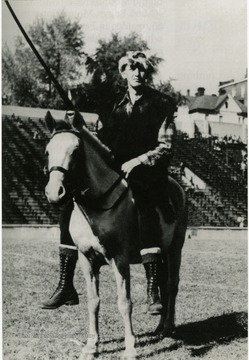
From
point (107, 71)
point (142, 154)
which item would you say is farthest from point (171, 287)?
point (107, 71)

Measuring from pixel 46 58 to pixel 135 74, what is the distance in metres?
3.50

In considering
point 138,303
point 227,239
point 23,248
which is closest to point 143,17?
point 138,303

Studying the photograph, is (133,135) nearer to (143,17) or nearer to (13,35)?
(143,17)

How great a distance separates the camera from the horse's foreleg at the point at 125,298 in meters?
3.92

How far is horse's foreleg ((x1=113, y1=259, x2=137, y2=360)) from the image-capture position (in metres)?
3.92

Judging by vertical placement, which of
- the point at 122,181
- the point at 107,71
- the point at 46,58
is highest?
the point at 46,58

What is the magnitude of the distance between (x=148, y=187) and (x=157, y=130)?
48cm

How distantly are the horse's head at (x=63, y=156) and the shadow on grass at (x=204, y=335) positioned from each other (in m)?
1.40

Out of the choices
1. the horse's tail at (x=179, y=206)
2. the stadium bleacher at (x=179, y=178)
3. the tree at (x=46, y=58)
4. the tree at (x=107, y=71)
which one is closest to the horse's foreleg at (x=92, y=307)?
the horse's tail at (x=179, y=206)

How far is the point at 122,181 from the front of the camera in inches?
161

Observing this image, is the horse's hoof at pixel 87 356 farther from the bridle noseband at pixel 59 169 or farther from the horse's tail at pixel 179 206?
the bridle noseband at pixel 59 169

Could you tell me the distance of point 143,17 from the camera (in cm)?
463

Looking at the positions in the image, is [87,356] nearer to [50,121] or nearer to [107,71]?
[50,121]

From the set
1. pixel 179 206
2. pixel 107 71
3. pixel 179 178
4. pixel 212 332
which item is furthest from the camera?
pixel 179 178
